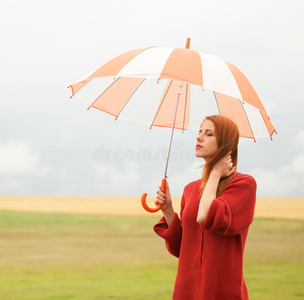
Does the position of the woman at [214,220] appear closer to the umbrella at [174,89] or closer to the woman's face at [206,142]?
the woman's face at [206,142]

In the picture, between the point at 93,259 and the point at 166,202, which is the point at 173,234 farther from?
the point at 93,259

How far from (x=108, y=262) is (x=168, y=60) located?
4.91 meters

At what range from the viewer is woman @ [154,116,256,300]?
2.19 metres

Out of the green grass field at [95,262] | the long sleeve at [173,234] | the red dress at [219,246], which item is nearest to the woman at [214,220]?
the red dress at [219,246]

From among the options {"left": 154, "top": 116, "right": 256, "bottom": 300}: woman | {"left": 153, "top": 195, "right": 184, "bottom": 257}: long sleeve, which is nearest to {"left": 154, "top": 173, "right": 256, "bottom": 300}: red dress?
{"left": 154, "top": 116, "right": 256, "bottom": 300}: woman

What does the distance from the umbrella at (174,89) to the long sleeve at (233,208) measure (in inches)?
15.7

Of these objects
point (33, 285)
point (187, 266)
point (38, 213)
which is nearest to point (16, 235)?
point (38, 213)

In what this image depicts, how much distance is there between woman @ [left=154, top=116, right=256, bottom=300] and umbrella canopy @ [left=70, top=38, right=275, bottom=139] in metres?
0.25

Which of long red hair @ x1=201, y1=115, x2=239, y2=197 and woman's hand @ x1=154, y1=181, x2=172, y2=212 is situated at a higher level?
long red hair @ x1=201, y1=115, x2=239, y2=197

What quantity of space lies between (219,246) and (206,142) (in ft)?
1.64

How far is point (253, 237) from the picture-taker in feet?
26.4

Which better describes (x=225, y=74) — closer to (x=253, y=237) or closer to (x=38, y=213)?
(x=253, y=237)

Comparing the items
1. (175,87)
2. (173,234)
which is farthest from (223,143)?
(175,87)

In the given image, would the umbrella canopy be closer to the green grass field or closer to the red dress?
the red dress
